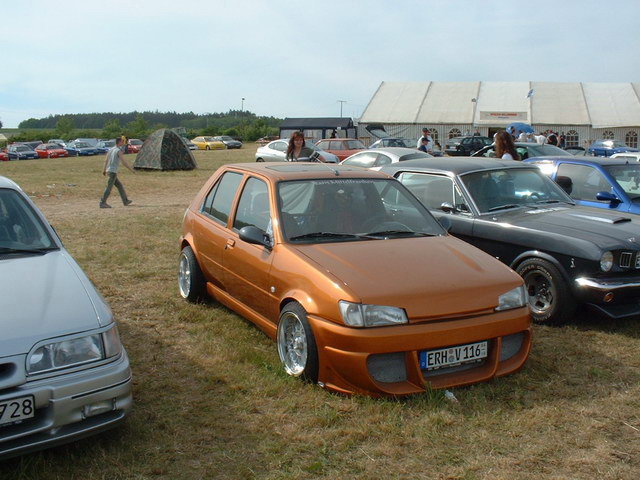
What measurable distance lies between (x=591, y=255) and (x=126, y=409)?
3.98m

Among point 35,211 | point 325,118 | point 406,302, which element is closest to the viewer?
point 406,302

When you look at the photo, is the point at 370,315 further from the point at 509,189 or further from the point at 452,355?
the point at 509,189

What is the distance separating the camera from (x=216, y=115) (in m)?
166

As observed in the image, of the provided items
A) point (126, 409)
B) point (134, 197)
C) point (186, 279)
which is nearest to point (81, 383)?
point (126, 409)

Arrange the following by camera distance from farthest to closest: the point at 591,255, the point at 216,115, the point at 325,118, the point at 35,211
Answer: the point at 216,115
the point at 325,118
the point at 591,255
the point at 35,211

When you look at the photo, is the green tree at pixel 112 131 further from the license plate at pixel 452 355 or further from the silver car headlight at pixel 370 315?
the license plate at pixel 452 355

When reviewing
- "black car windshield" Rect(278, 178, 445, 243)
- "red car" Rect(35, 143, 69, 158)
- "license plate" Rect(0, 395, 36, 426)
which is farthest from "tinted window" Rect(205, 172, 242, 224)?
"red car" Rect(35, 143, 69, 158)

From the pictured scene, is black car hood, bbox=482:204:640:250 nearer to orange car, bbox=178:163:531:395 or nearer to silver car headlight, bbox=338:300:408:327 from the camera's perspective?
orange car, bbox=178:163:531:395

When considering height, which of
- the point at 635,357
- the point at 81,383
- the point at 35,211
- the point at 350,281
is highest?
the point at 35,211

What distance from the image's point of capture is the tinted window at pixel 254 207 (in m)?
5.26

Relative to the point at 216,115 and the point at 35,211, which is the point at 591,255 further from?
the point at 216,115

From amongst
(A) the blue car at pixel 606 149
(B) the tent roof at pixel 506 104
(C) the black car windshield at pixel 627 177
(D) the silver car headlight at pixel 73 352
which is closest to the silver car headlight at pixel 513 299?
(D) the silver car headlight at pixel 73 352

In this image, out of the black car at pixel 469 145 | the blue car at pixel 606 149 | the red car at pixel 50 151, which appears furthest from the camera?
the red car at pixel 50 151

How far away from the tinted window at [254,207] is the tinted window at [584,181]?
4.41 m
